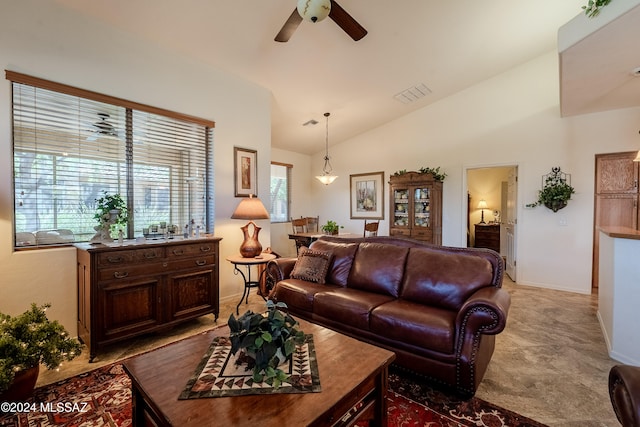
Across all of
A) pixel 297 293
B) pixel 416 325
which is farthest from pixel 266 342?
pixel 297 293

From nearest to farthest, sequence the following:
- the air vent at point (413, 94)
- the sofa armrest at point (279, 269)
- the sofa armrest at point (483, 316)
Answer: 1. the sofa armrest at point (483, 316)
2. the sofa armrest at point (279, 269)
3. the air vent at point (413, 94)

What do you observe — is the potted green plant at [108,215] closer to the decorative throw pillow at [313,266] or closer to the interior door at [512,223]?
the decorative throw pillow at [313,266]

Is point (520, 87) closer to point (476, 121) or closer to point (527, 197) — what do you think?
point (476, 121)

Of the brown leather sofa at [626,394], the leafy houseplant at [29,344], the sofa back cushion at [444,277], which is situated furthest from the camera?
the sofa back cushion at [444,277]

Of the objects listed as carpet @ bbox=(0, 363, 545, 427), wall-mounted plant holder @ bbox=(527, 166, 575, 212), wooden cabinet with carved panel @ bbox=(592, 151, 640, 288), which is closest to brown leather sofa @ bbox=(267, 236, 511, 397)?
carpet @ bbox=(0, 363, 545, 427)

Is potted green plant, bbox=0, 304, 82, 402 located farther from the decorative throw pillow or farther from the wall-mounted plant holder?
the wall-mounted plant holder

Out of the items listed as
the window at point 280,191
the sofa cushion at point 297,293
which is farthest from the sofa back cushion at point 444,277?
the window at point 280,191

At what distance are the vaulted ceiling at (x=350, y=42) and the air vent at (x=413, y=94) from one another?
0.28ft

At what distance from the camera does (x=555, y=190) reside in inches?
171

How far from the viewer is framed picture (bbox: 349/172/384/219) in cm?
634

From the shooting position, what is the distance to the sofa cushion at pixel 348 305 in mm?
2336

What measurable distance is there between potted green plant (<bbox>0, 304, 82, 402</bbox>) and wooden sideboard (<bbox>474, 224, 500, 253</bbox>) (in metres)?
7.75

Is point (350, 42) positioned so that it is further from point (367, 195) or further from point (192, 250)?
point (367, 195)

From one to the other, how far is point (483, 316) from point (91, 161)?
3.61 metres
